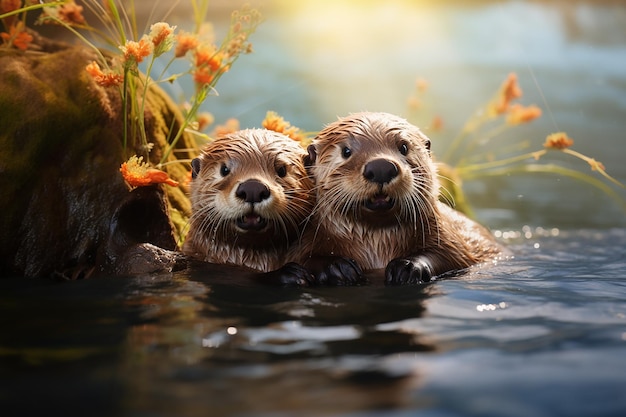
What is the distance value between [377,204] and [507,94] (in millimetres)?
3075

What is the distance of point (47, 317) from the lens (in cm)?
271

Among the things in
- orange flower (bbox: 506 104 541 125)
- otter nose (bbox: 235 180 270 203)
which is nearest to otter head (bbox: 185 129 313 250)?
otter nose (bbox: 235 180 270 203)

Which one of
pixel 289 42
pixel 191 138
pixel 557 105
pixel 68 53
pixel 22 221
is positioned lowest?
pixel 22 221

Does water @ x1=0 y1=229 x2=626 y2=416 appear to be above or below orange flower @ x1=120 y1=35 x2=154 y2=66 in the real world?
below

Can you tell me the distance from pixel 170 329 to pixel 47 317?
53cm

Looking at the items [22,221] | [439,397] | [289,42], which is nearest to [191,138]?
[22,221]

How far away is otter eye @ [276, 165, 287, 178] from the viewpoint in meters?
3.80

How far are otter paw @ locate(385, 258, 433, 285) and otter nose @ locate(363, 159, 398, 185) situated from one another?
0.40m

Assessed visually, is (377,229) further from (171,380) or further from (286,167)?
(171,380)

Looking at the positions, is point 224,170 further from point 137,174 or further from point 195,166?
point 137,174

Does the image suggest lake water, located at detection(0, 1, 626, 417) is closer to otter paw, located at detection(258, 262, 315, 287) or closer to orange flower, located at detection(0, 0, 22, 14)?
otter paw, located at detection(258, 262, 315, 287)

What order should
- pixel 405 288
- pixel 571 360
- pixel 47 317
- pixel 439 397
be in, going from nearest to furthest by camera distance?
pixel 439 397
pixel 571 360
pixel 47 317
pixel 405 288

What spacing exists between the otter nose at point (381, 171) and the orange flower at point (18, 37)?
2.40m

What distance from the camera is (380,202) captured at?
3.60m
